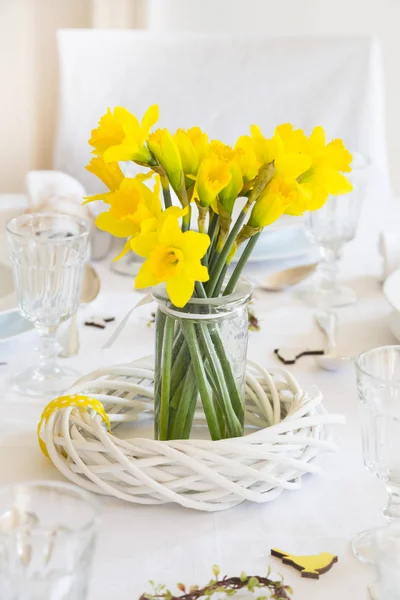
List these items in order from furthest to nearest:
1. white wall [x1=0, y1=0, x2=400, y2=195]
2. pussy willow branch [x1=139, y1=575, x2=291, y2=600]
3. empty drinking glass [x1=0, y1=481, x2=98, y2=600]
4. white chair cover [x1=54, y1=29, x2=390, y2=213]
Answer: white wall [x1=0, y1=0, x2=400, y2=195], white chair cover [x1=54, y1=29, x2=390, y2=213], pussy willow branch [x1=139, y1=575, x2=291, y2=600], empty drinking glass [x1=0, y1=481, x2=98, y2=600]

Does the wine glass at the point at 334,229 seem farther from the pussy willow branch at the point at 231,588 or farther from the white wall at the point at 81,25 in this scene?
the white wall at the point at 81,25

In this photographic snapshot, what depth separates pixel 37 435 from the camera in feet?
2.77

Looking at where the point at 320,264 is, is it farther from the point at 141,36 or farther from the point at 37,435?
the point at 141,36

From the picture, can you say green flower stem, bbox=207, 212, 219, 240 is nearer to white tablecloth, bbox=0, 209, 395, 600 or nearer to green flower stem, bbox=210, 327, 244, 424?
green flower stem, bbox=210, 327, 244, 424

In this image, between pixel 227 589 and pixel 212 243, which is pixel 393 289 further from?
pixel 227 589

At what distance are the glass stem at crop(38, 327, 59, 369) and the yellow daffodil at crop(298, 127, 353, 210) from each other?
0.39 meters

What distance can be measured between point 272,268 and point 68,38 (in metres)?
0.85

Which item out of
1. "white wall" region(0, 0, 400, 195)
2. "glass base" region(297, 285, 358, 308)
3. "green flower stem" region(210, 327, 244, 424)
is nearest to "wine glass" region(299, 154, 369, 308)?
"glass base" region(297, 285, 358, 308)

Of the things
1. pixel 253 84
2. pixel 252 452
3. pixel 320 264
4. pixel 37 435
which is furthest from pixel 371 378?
pixel 253 84

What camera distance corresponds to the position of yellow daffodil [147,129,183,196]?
68 cm

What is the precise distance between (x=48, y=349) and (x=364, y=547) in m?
0.47

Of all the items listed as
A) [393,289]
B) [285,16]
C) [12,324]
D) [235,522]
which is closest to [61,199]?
[12,324]

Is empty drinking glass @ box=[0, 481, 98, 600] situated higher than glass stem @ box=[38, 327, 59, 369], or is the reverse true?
empty drinking glass @ box=[0, 481, 98, 600]

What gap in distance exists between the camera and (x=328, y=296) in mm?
1239
